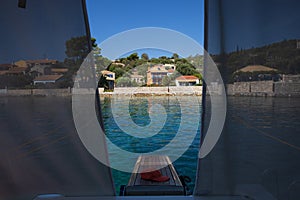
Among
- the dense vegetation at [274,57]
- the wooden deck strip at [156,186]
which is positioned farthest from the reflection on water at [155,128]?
the dense vegetation at [274,57]

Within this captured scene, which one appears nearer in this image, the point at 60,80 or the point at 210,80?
the point at 60,80

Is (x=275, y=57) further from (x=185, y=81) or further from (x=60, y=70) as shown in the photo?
(x=185, y=81)

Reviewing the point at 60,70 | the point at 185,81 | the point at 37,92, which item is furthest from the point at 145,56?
the point at 37,92

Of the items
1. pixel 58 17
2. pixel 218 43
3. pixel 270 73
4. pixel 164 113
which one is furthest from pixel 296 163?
pixel 164 113

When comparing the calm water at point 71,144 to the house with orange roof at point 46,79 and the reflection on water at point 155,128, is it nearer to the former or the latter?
the house with orange roof at point 46,79

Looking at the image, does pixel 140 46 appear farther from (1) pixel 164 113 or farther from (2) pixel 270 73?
(2) pixel 270 73

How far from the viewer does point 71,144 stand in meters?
0.88

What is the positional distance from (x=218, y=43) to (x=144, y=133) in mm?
7564

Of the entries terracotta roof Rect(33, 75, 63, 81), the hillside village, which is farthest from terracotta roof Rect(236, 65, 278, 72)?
terracotta roof Rect(33, 75, 63, 81)

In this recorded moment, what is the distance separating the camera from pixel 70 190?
0.81 m

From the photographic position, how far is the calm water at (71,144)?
43cm

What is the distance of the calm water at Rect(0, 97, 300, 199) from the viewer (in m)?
0.43

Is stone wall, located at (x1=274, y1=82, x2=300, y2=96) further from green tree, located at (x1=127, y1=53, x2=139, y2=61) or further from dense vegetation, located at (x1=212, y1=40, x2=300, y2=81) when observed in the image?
green tree, located at (x1=127, y1=53, x2=139, y2=61)

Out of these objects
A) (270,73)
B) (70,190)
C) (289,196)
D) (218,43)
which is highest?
(218,43)
